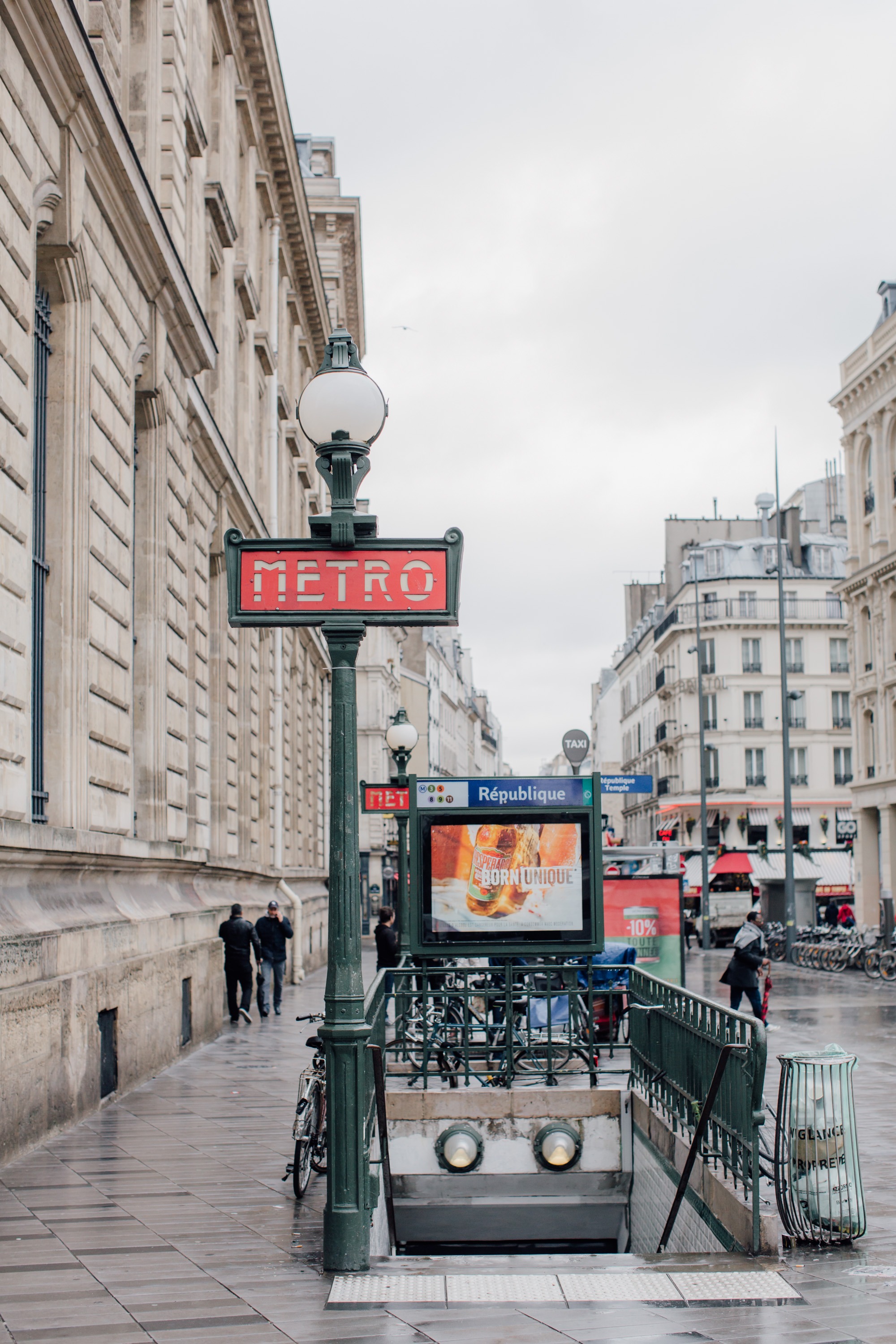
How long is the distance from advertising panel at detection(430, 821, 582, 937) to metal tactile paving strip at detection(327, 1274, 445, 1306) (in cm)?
616

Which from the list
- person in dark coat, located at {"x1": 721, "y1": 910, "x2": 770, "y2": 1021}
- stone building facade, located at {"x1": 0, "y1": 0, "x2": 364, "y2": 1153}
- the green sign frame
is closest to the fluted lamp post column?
stone building facade, located at {"x1": 0, "y1": 0, "x2": 364, "y2": 1153}

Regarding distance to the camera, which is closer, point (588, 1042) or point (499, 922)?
point (588, 1042)

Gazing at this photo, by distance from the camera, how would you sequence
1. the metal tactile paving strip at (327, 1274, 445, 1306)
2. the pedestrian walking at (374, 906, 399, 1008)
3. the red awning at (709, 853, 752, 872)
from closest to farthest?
1. the metal tactile paving strip at (327, 1274, 445, 1306)
2. the pedestrian walking at (374, 906, 399, 1008)
3. the red awning at (709, 853, 752, 872)

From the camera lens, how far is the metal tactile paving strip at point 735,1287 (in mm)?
6422

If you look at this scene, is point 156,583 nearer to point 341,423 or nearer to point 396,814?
point 396,814

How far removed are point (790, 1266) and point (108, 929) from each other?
22.1 ft

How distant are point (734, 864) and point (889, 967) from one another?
1606 cm

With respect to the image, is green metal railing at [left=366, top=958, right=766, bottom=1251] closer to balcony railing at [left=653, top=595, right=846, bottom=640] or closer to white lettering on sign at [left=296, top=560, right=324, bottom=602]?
white lettering on sign at [left=296, top=560, right=324, bottom=602]

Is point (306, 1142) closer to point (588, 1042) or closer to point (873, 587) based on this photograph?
point (588, 1042)

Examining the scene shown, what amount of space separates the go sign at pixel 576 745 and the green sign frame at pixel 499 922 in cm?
708

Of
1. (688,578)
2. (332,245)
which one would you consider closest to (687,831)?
(688,578)

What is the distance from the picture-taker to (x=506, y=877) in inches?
511

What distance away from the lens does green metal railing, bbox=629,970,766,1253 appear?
7523 mm

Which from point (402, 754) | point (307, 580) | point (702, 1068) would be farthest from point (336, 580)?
point (402, 754)
